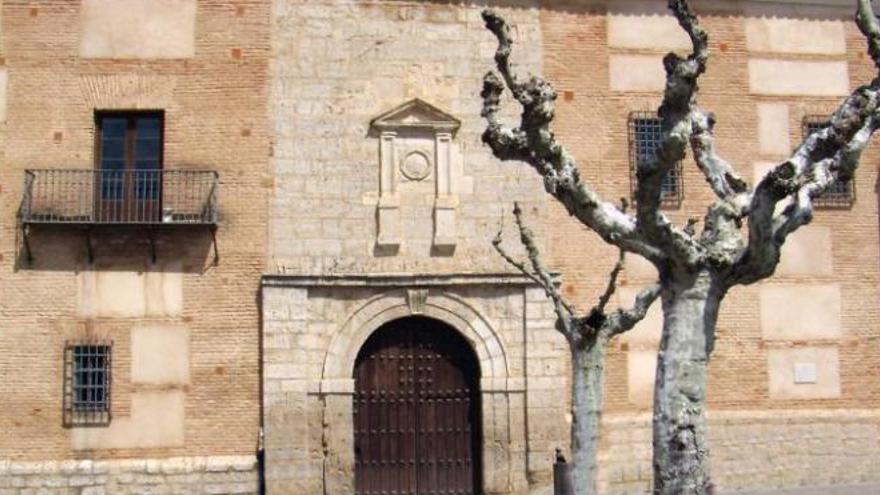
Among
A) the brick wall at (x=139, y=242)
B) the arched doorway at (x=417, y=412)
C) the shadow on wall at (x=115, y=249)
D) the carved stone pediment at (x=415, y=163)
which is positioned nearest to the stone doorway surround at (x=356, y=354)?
the arched doorway at (x=417, y=412)

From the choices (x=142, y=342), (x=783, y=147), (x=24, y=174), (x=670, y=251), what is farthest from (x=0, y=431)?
(x=783, y=147)

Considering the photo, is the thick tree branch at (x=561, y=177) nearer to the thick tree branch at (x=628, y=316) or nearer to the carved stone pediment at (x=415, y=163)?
the thick tree branch at (x=628, y=316)

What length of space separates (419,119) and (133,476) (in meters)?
5.74

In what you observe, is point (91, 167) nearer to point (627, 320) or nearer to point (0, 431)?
point (0, 431)

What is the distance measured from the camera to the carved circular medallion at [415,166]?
47.0ft

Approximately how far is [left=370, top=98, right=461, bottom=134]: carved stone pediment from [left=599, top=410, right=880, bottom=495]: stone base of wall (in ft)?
14.3

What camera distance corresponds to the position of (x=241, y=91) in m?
14.3

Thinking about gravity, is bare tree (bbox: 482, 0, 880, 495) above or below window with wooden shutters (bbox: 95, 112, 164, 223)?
below

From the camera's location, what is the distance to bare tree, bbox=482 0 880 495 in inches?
271

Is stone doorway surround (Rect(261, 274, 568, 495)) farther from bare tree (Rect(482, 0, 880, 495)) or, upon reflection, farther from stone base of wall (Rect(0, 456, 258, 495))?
bare tree (Rect(482, 0, 880, 495))

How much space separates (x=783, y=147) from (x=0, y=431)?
10868 mm

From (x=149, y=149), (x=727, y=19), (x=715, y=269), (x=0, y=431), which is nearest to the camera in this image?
(x=715, y=269)

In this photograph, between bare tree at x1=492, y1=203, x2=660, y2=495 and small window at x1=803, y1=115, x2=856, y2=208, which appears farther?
small window at x1=803, y1=115, x2=856, y2=208

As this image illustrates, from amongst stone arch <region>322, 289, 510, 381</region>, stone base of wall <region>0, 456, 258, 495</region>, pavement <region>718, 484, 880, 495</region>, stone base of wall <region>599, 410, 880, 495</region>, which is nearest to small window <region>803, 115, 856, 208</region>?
stone base of wall <region>599, 410, 880, 495</region>
